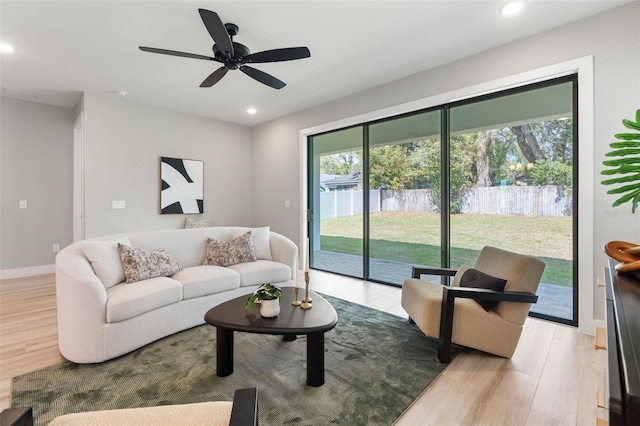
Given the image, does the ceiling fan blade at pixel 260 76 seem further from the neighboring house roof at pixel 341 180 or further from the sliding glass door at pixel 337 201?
the neighboring house roof at pixel 341 180

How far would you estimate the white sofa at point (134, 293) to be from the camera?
2.10m

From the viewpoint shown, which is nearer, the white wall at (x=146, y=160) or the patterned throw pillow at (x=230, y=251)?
the patterned throw pillow at (x=230, y=251)

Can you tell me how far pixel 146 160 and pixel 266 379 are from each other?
4250 mm

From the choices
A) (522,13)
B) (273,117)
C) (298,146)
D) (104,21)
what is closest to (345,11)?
(522,13)

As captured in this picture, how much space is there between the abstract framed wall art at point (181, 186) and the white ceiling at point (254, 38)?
1.26 metres

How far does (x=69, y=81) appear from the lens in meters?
3.83

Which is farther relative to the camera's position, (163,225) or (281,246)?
(163,225)

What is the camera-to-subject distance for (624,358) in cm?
56

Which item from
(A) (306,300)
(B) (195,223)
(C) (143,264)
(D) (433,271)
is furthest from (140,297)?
(B) (195,223)

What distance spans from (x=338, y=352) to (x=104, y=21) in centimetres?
352

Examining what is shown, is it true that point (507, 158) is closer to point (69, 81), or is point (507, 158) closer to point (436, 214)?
point (436, 214)

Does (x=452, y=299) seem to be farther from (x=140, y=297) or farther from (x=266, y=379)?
(x=140, y=297)

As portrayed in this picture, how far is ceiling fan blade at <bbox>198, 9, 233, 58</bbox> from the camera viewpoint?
2.04 m

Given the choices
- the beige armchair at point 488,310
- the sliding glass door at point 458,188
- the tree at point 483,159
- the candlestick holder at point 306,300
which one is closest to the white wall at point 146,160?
→ the sliding glass door at point 458,188
